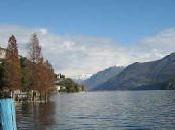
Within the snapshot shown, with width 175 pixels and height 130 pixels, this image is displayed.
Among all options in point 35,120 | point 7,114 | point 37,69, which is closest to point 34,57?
point 37,69

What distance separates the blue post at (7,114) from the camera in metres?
16.6

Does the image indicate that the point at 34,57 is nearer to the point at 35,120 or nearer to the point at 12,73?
the point at 12,73

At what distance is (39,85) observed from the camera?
154 metres

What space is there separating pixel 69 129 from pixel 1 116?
149ft

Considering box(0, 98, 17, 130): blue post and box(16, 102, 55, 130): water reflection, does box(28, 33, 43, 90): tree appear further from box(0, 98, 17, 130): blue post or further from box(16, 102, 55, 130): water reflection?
box(0, 98, 17, 130): blue post

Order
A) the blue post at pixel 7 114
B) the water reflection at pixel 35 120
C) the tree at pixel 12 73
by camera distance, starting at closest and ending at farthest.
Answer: the blue post at pixel 7 114
the water reflection at pixel 35 120
the tree at pixel 12 73

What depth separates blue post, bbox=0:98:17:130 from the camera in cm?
1664

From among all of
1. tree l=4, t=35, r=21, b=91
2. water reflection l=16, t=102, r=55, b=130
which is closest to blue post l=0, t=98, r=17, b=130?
water reflection l=16, t=102, r=55, b=130

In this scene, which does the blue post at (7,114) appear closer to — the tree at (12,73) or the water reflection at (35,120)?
the water reflection at (35,120)

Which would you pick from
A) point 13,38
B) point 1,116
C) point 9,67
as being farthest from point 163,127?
point 13,38

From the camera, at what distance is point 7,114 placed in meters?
16.8

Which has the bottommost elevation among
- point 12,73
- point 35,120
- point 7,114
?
point 35,120

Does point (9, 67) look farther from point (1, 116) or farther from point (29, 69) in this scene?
point (1, 116)

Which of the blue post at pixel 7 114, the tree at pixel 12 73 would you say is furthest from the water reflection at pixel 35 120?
the blue post at pixel 7 114
